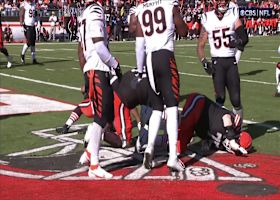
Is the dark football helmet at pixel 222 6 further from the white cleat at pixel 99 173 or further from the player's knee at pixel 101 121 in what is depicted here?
the white cleat at pixel 99 173

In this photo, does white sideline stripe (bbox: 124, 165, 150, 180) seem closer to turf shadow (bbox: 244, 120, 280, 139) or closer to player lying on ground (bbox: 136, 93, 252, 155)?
player lying on ground (bbox: 136, 93, 252, 155)

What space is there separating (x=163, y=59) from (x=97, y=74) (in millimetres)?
738

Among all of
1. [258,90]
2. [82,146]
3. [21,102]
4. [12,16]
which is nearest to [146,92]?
[82,146]

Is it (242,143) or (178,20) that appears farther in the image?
(242,143)

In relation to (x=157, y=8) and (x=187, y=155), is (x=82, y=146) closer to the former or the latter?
(x=187, y=155)

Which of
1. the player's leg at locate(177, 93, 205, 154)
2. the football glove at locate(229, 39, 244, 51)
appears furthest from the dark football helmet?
the player's leg at locate(177, 93, 205, 154)

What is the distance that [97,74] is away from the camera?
582 cm

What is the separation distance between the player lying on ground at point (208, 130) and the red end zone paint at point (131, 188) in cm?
74

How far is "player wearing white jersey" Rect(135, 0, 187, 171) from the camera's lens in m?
6.02

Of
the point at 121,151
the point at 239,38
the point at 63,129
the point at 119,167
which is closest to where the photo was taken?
the point at 119,167

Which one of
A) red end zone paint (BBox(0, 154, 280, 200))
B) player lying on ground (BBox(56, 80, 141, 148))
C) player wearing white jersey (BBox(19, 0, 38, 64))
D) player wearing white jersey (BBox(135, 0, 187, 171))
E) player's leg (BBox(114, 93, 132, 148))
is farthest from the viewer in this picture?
player wearing white jersey (BBox(19, 0, 38, 64))

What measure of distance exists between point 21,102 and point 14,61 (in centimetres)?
910

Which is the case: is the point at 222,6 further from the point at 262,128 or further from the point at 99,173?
the point at 99,173

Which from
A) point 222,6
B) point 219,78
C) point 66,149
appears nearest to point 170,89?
point 219,78
